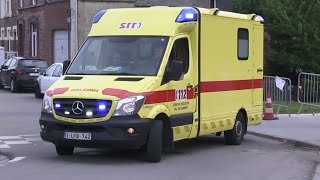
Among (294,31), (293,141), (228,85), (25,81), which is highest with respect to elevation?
(294,31)

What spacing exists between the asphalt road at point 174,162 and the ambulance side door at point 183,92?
0.57 meters

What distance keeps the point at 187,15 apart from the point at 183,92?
4.46 ft

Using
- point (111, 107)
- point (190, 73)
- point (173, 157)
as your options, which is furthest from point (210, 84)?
point (111, 107)

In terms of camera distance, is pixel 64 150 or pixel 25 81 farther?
pixel 25 81

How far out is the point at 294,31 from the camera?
2848 cm

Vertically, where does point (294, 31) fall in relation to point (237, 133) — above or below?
above

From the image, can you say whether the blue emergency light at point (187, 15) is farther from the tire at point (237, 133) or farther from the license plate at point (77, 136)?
the tire at point (237, 133)

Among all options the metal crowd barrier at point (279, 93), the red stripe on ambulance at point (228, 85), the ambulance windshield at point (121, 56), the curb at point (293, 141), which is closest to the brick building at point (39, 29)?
the metal crowd barrier at point (279, 93)

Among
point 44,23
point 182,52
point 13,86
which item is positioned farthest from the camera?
point 44,23

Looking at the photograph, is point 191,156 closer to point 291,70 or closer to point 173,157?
point 173,157

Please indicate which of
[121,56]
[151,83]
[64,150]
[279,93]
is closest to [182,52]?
[121,56]

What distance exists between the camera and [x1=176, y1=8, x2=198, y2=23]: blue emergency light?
11359mm

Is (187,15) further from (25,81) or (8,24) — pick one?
(8,24)

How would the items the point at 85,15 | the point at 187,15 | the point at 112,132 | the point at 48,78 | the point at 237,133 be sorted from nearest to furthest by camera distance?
1. the point at 112,132
2. the point at 187,15
3. the point at 237,133
4. the point at 48,78
5. the point at 85,15
